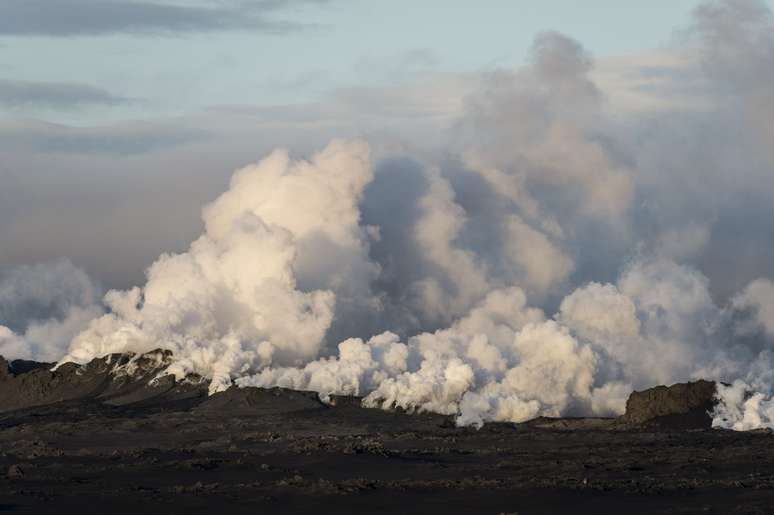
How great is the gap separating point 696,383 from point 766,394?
7.48m

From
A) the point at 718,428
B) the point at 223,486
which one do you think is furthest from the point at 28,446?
the point at 718,428

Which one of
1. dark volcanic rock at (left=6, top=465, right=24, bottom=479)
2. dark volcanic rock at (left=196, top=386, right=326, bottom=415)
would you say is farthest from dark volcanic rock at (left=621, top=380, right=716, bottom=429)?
dark volcanic rock at (left=6, top=465, right=24, bottom=479)

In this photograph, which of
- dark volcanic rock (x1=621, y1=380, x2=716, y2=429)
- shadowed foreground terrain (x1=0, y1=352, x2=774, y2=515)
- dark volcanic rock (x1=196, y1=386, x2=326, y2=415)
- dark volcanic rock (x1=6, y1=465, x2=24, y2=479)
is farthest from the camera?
dark volcanic rock (x1=196, y1=386, x2=326, y2=415)

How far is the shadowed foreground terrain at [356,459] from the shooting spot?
358 feet

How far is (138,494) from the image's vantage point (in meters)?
111

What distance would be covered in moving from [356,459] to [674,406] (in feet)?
185

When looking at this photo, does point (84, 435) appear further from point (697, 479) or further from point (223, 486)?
point (697, 479)

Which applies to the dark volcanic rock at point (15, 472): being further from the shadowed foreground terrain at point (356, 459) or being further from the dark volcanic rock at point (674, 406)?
the dark volcanic rock at point (674, 406)

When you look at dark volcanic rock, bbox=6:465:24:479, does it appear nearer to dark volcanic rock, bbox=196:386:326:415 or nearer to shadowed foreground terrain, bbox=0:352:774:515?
shadowed foreground terrain, bbox=0:352:774:515

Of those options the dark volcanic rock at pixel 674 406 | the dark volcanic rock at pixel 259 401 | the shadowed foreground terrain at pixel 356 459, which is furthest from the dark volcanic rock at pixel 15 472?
the dark volcanic rock at pixel 674 406

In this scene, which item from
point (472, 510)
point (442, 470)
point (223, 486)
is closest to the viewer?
point (472, 510)

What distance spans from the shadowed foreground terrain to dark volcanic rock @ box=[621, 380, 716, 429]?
0.58 feet

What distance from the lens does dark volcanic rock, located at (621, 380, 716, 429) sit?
177625mm

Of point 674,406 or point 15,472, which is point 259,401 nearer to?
point 674,406
